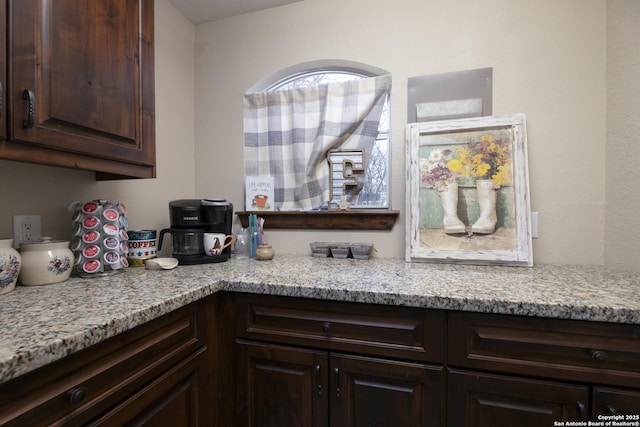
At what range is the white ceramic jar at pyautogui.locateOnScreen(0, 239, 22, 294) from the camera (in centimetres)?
89

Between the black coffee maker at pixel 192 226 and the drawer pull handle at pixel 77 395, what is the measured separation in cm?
78

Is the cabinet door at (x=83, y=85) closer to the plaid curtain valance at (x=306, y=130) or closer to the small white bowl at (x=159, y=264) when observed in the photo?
the small white bowl at (x=159, y=264)

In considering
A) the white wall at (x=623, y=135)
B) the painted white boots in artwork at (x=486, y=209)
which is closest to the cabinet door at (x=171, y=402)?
the painted white boots in artwork at (x=486, y=209)

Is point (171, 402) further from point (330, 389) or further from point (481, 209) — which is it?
point (481, 209)

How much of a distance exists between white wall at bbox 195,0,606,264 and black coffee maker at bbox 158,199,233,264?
42cm

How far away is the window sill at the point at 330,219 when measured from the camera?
1585 millimetres

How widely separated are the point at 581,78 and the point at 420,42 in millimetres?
774

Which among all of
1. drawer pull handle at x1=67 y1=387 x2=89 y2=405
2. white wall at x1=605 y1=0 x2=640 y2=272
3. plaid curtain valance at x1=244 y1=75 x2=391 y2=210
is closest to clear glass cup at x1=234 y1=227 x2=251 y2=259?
plaid curtain valance at x1=244 y1=75 x2=391 y2=210

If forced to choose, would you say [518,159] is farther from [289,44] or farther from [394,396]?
[289,44]

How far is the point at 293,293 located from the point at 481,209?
0.99 meters

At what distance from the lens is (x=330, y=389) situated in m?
1.04

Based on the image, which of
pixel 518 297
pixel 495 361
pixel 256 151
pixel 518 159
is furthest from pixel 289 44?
pixel 495 361

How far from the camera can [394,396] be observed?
0.97m

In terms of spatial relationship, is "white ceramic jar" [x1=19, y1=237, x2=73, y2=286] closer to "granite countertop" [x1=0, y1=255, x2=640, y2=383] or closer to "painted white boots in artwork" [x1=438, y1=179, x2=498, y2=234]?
"granite countertop" [x1=0, y1=255, x2=640, y2=383]
